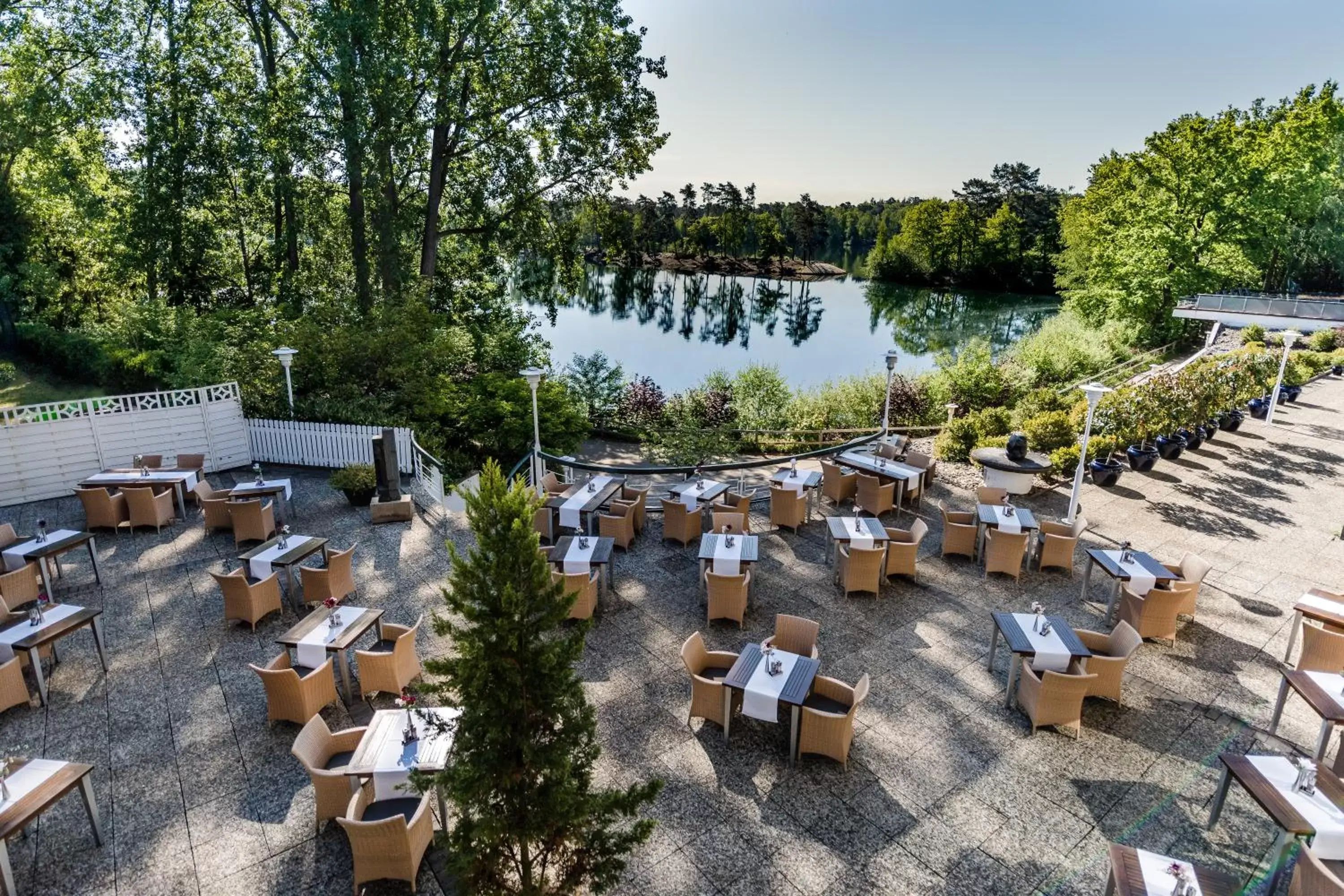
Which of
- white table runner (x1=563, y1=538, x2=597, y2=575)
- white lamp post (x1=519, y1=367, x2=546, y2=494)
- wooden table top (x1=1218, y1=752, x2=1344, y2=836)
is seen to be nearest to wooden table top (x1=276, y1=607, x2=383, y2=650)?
white table runner (x1=563, y1=538, x2=597, y2=575)

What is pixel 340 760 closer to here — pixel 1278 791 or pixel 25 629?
pixel 25 629

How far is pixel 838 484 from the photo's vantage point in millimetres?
12117

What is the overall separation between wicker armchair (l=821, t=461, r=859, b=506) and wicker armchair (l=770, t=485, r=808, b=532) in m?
1.11

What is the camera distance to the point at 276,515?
11602mm

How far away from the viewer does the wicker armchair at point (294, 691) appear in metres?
6.36

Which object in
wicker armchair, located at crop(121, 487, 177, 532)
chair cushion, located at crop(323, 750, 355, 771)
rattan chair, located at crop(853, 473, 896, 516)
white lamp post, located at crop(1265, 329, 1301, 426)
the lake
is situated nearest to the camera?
chair cushion, located at crop(323, 750, 355, 771)

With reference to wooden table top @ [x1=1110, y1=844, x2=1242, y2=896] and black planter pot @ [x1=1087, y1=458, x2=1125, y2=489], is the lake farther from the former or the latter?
wooden table top @ [x1=1110, y1=844, x2=1242, y2=896]

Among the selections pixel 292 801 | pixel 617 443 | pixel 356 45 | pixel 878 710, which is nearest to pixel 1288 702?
pixel 878 710

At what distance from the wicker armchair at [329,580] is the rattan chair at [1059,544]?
9.31 metres

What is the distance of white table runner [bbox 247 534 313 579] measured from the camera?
8.57 meters

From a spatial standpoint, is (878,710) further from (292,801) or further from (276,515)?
(276,515)

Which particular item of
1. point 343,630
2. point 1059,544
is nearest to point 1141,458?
point 1059,544

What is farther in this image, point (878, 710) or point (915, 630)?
point (915, 630)

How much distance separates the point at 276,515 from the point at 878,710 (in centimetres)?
995
